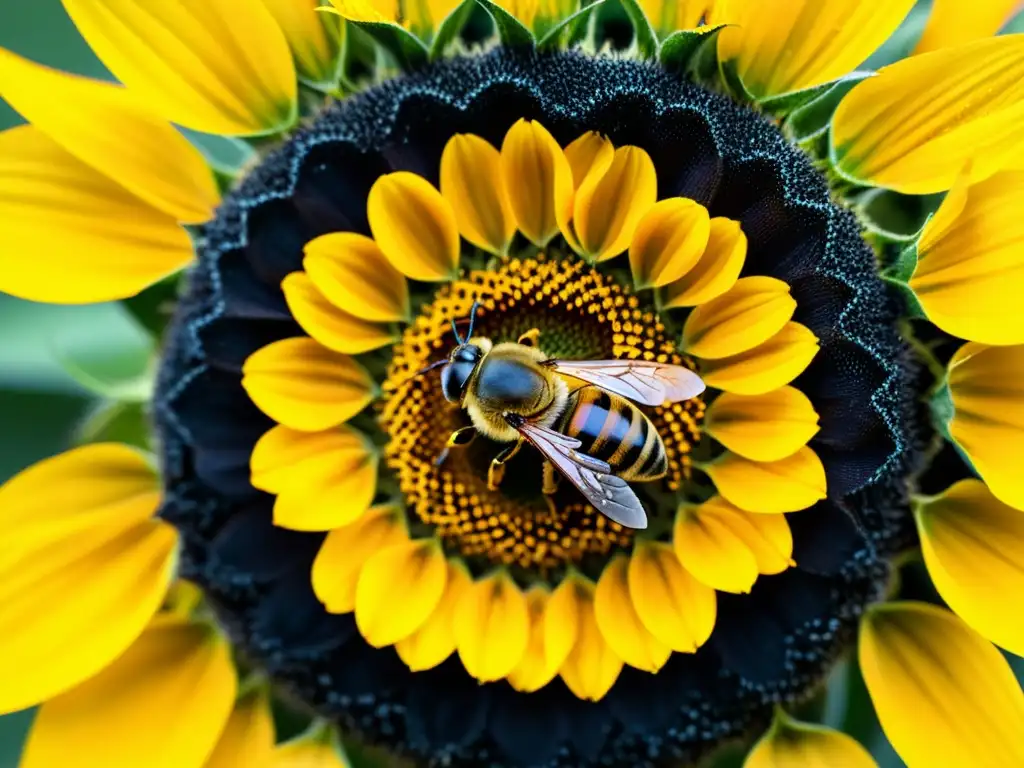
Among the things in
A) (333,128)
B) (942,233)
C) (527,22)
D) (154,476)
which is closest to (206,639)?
(154,476)


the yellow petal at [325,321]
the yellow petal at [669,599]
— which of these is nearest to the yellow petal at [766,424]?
the yellow petal at [669,599]

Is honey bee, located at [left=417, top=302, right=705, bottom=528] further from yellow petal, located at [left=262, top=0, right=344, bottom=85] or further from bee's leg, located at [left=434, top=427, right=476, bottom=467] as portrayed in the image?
yellow petal, located at [left=262, top=0, right=344, bottom=85]

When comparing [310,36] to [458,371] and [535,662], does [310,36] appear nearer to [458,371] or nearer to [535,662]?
[458,371]

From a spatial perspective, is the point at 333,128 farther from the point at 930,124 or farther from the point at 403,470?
the point at 930,124

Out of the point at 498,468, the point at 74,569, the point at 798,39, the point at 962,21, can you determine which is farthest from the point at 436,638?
the point at 962,21

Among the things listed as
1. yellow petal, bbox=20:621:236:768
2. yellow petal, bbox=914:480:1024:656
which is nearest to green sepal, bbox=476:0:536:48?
yellow petal, bbox=914:480:1024:656

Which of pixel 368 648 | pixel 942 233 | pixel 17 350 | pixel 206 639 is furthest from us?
pixel 17 350
